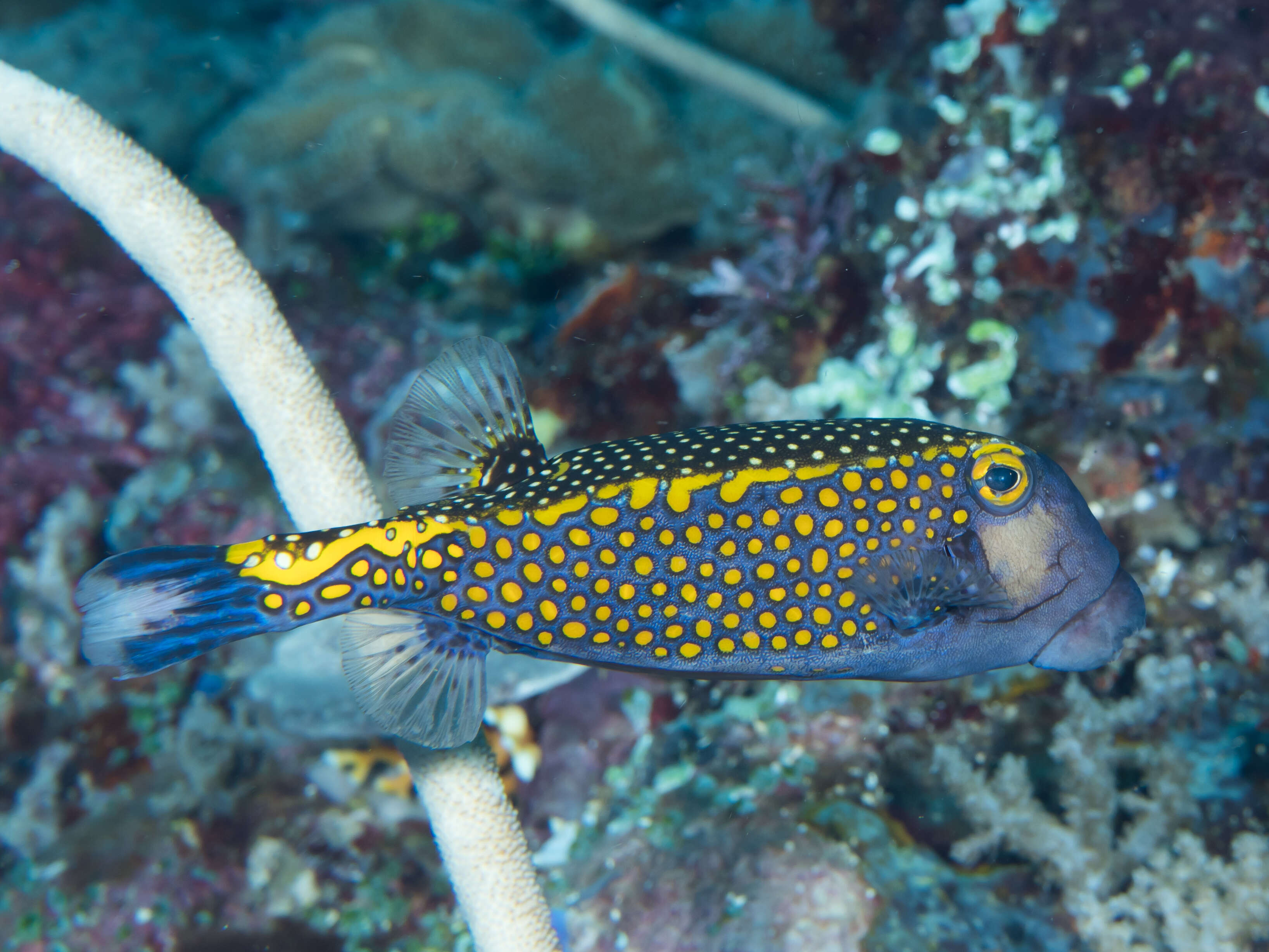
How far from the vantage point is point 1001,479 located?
2275mm

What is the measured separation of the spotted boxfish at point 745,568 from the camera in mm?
2260

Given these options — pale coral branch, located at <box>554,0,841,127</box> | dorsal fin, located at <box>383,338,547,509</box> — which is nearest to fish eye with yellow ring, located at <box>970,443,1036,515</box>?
dorsal fin, located at <box>383,338,547,509</box>

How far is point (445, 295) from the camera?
269 inches

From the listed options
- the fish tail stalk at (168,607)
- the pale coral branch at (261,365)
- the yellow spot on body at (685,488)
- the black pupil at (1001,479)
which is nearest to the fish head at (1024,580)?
the black pupil at (1001,479)

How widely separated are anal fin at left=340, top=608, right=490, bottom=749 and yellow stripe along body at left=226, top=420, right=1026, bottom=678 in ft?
0.46

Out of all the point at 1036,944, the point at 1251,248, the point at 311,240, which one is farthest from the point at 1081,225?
the point at 311,240

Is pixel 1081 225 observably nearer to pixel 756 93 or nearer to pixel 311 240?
pixel 756 93

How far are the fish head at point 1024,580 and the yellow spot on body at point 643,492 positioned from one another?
0.83m

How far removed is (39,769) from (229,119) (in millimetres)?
5299

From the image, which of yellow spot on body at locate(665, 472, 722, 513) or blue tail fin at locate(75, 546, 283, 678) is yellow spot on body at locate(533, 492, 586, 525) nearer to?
yellow spot on body at locate(665, 472, 722, 513)

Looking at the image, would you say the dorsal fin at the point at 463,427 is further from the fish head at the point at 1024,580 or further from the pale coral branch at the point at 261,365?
the fish head at the point at 1024,580

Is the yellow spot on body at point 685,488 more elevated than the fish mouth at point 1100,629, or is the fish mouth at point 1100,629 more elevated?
the yellow spot on body at point 685,488

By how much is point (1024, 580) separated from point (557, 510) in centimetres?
141

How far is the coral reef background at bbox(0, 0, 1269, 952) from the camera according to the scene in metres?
3.20
